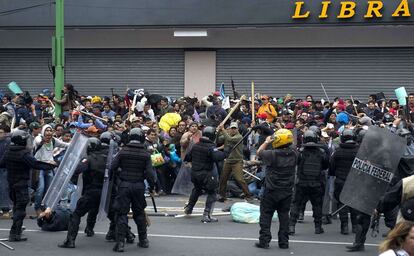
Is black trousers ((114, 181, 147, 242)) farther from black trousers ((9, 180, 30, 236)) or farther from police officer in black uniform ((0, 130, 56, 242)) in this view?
black trousers ((9, 180, 30, 236))

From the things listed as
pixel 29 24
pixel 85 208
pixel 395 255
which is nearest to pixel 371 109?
pixel 85 208

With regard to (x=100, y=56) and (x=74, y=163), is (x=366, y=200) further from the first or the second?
(x=100, y=56)

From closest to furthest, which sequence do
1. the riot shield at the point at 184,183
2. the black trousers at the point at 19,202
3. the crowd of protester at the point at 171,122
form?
the black trousers at the point at 19,202
the crowd of protester at the point at 171,122
the riot shield at the point at 184,183

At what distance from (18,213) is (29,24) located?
1666cm

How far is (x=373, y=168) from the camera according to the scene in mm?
11047

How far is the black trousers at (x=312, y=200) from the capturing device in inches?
511

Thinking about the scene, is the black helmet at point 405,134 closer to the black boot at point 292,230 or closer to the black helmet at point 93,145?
the black boot at point 292,230

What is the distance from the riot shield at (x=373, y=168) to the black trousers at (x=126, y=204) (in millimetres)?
2817

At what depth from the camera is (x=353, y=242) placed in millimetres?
12211

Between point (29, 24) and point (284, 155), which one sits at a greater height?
point (29, 24)

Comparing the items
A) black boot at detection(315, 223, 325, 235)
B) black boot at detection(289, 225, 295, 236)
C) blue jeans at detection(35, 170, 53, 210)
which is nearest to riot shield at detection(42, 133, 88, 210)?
blue jeans at detection(35, 170, 53, 210)

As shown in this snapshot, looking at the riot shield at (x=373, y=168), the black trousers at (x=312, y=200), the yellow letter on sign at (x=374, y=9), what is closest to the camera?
the riot shield at (x=373, y=168)

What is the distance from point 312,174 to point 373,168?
1.91 m

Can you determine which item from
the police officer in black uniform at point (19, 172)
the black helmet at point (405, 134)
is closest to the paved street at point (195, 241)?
the police officer in black uniform at point (19, 172)
